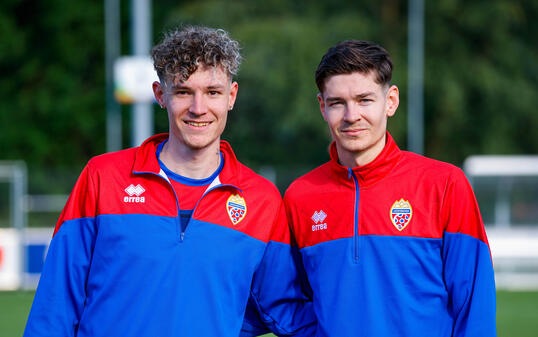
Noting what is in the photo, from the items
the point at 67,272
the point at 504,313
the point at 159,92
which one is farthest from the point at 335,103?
the point at 504,313

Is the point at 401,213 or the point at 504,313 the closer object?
the point at 401,213

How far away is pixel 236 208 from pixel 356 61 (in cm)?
81

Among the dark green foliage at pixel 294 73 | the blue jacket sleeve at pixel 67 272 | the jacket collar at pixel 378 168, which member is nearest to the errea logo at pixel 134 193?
the blue jacket sleeve at pixel 67 272

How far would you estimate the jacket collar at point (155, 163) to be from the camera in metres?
3.13

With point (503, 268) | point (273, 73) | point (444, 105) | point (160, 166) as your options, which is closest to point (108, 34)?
point (273, 73)

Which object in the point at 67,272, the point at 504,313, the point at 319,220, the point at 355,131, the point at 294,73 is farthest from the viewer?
the point at 294,73

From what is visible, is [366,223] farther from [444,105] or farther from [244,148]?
[244,148]

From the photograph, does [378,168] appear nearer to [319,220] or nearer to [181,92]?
[319,220]

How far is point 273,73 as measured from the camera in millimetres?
21281

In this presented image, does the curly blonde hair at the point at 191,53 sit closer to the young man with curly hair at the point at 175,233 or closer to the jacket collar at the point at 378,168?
the young man with curly hair at the point at 175,233

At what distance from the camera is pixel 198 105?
307 centimetres

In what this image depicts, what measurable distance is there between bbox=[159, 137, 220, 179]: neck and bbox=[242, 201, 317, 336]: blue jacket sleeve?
0.42m

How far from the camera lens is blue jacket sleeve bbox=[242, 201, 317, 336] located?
331 centimetres

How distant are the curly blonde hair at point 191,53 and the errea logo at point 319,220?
715 mm
